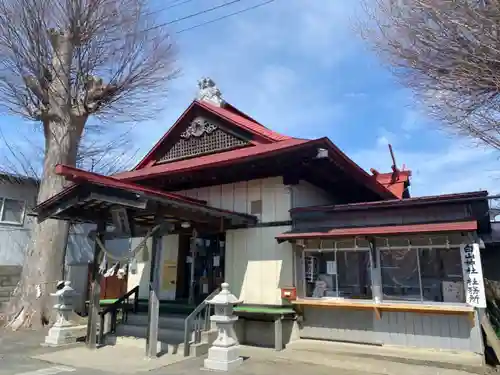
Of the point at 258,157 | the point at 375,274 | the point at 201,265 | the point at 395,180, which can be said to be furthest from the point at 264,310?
the point at 395,180

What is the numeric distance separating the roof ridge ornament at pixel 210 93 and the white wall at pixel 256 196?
8.49 ft

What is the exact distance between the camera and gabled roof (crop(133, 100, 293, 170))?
30.2 ft

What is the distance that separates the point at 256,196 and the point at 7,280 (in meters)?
10.1

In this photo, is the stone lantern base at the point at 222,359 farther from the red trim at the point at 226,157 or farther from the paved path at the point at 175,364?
the red trim at the point at 226,157

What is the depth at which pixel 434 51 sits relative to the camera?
6.81 metres

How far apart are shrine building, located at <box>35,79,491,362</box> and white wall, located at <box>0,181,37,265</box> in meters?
6.27

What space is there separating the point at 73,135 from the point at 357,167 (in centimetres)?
865

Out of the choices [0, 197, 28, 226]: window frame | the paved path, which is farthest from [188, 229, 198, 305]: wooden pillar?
[0, 197, 28, 226]: window frame

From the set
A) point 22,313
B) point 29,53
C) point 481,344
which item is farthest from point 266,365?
point 29,53

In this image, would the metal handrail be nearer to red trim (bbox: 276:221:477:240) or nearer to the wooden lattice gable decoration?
red trim (bbox: 276:221:477:240)

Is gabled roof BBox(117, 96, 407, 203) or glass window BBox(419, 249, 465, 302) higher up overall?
gabled roof BBox(117, 96, 407, 203)

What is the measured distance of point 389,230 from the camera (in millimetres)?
6965

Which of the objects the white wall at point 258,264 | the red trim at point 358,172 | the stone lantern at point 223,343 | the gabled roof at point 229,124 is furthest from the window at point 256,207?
the stone lantern at point 223,343

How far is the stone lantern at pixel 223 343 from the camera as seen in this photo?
6129 mm
